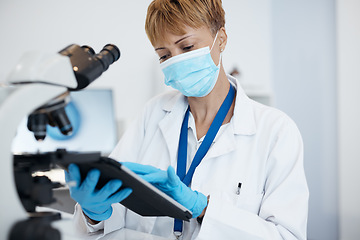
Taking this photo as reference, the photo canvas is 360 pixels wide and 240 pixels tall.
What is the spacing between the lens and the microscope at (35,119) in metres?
0.55

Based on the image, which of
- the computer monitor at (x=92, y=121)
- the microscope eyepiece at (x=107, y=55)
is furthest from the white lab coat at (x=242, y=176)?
the computer monitor at (x=92, y=121)

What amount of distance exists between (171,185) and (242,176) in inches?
13.2

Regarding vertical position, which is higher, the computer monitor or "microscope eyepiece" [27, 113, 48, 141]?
"microscope eyepiece" [27, 113, 48, 141]

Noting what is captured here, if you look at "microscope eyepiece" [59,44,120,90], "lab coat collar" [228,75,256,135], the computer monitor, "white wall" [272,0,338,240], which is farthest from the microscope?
"white wall" [272,0,338,240]

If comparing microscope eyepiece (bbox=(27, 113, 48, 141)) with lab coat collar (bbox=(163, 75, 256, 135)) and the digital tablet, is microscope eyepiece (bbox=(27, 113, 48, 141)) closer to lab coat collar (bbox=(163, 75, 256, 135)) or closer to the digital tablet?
the digital tablet

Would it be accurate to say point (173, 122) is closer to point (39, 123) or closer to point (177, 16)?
point (177, 16)

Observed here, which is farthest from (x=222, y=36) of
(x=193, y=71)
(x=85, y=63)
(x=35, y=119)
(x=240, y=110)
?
(x=35, y=119)

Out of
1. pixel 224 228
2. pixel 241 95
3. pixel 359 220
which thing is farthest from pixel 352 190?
pixel 224 228

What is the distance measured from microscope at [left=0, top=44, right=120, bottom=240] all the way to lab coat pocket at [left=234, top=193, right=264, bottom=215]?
0.64m

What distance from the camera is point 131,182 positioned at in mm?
784

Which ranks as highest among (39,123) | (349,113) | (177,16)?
(177,16)

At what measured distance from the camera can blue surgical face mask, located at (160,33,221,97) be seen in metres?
1.29

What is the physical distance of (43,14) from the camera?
2.50 m

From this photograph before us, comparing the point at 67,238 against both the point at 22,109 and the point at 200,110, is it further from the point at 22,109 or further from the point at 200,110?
the point at 200,110
